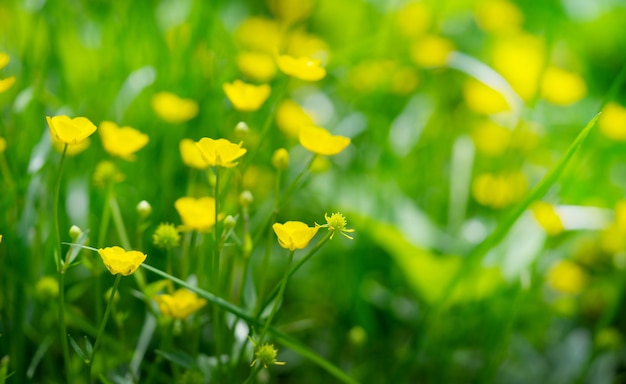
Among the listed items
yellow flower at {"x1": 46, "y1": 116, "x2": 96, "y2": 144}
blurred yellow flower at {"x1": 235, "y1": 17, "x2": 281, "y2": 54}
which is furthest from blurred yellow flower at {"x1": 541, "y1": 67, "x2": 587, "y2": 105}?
yellow flower at {"x1": 46, "y1": 116, "x2": 96, "y2": 144}

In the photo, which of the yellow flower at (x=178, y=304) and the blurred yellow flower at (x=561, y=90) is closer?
the yellow flower at (x=178, y=304)

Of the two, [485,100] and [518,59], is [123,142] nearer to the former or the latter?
[485,100]

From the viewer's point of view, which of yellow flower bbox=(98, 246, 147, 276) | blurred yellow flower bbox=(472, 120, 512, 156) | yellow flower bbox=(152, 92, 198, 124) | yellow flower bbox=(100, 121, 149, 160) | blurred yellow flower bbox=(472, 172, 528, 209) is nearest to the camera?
yellow flower bbox=(98, 246, 147, 276)

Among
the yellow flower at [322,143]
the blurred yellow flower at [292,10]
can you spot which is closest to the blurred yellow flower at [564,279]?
the yellow flower at [322,143]

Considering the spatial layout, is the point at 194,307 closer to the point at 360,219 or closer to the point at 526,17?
the point at 360,219

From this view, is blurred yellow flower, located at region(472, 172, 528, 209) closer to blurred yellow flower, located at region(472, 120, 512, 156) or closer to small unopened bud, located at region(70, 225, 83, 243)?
blurred yellow flower, located at region(472, 120, 512, 156)

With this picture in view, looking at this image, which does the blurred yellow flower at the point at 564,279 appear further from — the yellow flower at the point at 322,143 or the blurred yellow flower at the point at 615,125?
the yellow flower at the point at 322,143
